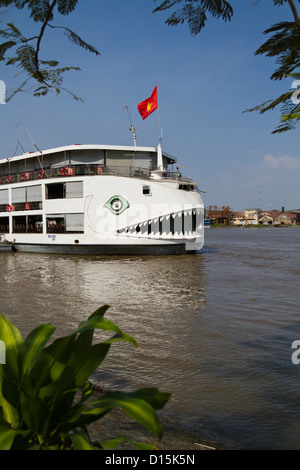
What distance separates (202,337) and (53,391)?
4259mm

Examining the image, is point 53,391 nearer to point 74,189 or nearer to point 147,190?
point 147,190

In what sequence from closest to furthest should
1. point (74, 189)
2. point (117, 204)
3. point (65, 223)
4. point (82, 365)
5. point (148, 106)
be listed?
point (82, 365), point (117, 204), point (74, 189), point (65, 223), point (148, 106)

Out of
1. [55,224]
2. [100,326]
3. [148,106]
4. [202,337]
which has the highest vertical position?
[148,106]

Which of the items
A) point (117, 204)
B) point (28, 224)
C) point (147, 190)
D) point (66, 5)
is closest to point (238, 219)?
point (28, 224)

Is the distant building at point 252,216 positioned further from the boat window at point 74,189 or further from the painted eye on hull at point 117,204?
the painted eye on hull at point 117,204

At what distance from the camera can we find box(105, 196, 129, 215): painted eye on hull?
822 inches

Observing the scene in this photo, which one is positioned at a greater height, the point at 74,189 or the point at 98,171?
the point at 98,171

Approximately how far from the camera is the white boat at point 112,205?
68.7 ft

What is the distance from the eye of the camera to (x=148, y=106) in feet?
81.7

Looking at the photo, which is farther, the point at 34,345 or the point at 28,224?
the point at 28,224

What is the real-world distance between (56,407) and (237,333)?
183 inches

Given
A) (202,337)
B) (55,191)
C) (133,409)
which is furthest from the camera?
(55,191)

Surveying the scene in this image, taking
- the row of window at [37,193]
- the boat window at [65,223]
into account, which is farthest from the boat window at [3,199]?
the boat window at [65,223]
